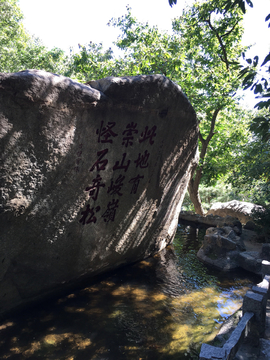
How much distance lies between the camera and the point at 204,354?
2301mm

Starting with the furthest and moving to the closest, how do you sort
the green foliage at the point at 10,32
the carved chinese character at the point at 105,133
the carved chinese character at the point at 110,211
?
the green foliage at the point at 10,32
the carved chinese character at the point at 110,211
the carved chinese character at the point at 105,133

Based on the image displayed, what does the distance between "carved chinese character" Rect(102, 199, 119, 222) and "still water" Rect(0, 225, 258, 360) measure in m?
1.52

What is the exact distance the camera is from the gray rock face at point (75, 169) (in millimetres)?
3340

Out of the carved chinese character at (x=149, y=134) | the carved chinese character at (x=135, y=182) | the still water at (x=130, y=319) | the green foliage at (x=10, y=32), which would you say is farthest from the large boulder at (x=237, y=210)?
the green foliage at (x=10, y=32)

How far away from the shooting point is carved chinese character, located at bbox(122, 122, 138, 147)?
462 cm

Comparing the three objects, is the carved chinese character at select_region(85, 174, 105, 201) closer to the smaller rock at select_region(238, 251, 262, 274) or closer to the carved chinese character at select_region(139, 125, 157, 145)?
the carved chinese character at select_region(139, 125, 157, 145)

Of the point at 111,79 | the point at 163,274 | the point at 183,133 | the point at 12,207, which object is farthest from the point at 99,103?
the point at 163,274

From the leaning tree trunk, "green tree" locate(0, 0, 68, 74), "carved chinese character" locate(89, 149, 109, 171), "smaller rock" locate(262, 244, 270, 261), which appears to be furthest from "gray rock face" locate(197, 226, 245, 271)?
"green tree" locate(0, 0, 68, 74)

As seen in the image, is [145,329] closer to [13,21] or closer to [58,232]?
[58,232]

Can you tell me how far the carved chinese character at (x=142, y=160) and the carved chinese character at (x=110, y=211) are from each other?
863mm

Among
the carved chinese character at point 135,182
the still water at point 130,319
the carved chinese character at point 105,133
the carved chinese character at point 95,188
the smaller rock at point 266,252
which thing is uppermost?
the carved chinese character at point 105,133

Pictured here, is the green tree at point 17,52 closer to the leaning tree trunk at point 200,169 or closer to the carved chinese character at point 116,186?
the leaning tree trunk at point 200,169

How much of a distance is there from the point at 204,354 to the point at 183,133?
4703 millimetres

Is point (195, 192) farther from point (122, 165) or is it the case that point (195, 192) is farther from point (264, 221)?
point (122, 165)
